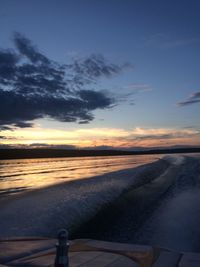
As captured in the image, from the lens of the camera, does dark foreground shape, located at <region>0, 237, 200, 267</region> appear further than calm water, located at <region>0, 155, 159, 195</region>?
No

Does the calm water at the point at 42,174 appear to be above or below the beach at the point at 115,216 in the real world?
above

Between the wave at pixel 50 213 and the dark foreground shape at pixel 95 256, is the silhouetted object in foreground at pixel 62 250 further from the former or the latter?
the wave at pixel 50 213

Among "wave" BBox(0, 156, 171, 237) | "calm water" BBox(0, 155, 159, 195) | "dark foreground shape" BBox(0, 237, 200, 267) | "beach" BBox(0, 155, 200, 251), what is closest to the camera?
"dark foreground shape" BBox(0, 237, 200, 267)

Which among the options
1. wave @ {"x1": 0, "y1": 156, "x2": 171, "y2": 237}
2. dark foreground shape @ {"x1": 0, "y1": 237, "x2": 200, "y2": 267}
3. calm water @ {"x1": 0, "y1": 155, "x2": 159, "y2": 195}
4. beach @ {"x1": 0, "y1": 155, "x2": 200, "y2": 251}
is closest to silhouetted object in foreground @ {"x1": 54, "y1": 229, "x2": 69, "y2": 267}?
dark foreground shape @ {"x1": 0, "y1": 237, "x2": 200, "y2": 267}

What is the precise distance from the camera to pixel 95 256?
5.08 m

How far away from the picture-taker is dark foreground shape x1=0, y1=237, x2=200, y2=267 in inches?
185

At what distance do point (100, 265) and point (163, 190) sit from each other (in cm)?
1505

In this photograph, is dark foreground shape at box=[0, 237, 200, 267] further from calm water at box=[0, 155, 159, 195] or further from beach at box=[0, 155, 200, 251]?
calm water at box=[0, 155, 159, 195]

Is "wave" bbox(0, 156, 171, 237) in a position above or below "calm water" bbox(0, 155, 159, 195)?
below

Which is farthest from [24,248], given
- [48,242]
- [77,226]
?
[77,226]

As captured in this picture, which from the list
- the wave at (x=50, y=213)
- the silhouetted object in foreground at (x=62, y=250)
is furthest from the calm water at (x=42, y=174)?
the silhouetted object in foreground at (x=62, y=250)

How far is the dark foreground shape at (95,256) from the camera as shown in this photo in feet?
15.4

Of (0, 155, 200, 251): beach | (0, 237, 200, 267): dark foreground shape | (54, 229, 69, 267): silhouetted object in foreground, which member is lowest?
(0, 155, 200, 251): beach

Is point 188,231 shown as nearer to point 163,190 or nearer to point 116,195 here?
point 116,195
